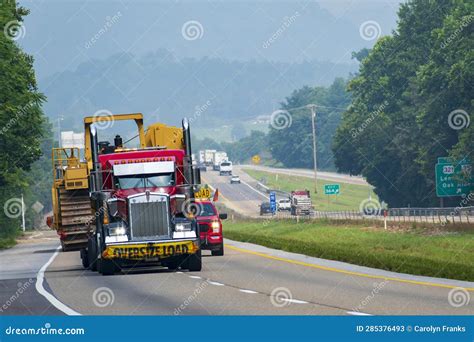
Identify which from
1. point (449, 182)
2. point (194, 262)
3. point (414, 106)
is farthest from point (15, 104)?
point (194, 262)

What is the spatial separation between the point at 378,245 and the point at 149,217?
2746 cm

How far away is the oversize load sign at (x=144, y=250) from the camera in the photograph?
30562 mm

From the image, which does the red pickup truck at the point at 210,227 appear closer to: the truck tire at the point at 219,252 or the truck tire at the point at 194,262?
the truck tire at the point at 219,252

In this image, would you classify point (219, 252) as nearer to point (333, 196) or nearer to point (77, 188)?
point (77, 188)

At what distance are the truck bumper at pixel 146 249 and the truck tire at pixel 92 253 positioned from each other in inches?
102

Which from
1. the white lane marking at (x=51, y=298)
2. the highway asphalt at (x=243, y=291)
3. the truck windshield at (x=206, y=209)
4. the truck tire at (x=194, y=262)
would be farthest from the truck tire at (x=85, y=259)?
the truck tire at (x=194, y=262)

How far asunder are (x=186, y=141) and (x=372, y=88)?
92.4 meters

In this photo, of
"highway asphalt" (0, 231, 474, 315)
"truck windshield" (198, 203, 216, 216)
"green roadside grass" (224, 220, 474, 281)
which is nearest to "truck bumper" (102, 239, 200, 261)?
"highway asphalt" (0, 231, 474, 315)

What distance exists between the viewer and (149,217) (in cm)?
3072

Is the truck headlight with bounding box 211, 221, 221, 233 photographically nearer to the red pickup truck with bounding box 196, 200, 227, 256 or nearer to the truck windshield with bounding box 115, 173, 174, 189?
the red pickup truck with bounding box 196, 200, 227, 256

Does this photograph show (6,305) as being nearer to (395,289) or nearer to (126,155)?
(395,289)
